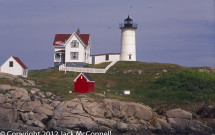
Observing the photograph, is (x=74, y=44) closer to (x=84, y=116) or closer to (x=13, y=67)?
(x=13, y=67)

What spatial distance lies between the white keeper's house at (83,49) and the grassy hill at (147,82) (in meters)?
3.81

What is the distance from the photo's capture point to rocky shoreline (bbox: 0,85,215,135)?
138 feet

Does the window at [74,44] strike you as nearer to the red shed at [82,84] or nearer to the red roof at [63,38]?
the red roof at [63,38]

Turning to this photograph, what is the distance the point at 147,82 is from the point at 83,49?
16.6 meters

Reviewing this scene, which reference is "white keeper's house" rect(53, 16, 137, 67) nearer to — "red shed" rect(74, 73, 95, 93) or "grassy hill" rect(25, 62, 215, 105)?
"grassy hill" rect(25, 62, 215, 105)

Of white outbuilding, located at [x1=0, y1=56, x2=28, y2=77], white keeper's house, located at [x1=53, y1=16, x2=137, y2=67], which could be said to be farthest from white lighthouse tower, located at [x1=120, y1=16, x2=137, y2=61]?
white outbuilding, located at [x1=0, y1=56, x2=28, y2=77]

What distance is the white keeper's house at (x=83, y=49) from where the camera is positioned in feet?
240

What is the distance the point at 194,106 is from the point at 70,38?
102ft

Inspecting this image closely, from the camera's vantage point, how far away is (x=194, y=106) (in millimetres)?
49375

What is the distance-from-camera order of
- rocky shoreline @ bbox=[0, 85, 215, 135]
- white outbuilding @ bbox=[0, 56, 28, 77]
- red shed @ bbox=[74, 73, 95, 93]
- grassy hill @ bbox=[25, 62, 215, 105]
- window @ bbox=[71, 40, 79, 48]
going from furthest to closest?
window @ bbox=[71, 40, 79, 48] → white outbuilding @ bbox=[0, 56, 28, 77] → grassy hill @ bbox=[25, 62, 215, 105] → red shed @ bbox=[74, 73, 95, 93] → rocky shoreline @ bbox=[0, 85, 215, 135]

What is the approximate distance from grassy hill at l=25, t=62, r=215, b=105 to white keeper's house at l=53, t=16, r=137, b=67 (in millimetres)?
3811

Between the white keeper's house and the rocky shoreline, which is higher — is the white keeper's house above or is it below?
above

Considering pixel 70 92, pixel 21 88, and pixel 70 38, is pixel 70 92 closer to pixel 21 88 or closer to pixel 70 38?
pixel 21 88

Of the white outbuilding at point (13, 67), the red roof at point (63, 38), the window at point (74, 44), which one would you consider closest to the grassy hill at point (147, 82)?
the white outbuilding at point (13, 67)
